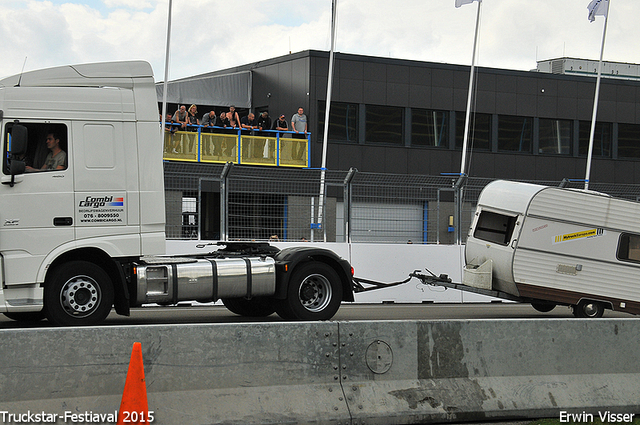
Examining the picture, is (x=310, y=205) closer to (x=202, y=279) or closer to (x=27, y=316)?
(x=202, y=279)

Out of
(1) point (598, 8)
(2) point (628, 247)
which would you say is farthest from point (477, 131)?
(2) point (628, 247)

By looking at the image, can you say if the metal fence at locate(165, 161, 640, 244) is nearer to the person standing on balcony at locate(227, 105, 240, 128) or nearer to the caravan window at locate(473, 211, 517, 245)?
the caravan window at locate(473, 211, 517, 245)

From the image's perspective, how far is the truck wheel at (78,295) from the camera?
929cm

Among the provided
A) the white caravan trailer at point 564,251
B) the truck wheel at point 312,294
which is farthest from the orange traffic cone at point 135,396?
the white caravan trailer at point 564,251

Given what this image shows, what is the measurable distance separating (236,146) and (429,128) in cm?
924

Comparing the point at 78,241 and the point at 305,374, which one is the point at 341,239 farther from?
the point at 305,374

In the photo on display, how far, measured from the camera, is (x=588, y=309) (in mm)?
13977

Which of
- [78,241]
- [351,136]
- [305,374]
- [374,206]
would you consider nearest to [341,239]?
[374,206]

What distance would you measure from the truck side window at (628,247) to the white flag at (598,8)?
19.9 m

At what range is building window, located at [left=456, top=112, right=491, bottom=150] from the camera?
3266 centimetres

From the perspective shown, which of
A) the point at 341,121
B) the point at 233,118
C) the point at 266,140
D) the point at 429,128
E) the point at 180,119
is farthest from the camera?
the point at 429,128

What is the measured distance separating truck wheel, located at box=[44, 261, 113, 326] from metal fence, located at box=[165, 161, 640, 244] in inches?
201

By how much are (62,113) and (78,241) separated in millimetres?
1613

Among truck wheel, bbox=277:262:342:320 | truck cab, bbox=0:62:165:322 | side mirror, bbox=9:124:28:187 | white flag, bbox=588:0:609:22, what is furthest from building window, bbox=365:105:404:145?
side mirror, bbox=9:124:28:187
